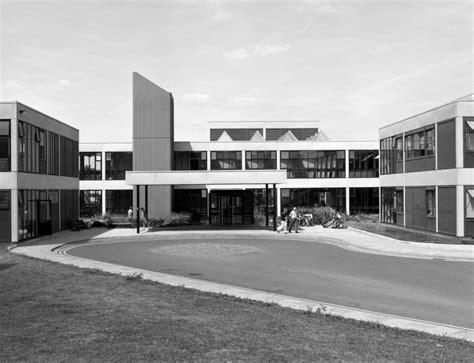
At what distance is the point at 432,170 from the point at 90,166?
111 ft

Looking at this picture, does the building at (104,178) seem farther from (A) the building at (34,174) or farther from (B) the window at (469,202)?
(B) the window at (469,202)

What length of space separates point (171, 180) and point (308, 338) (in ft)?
A: 78.9

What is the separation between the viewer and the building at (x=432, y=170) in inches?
1018

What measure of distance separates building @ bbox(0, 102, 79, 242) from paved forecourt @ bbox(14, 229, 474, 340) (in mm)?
2842

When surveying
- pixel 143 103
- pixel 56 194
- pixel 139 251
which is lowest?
pixel 139 251

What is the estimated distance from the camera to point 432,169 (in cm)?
2909

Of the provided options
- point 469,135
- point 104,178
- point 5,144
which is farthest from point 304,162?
point 5,144

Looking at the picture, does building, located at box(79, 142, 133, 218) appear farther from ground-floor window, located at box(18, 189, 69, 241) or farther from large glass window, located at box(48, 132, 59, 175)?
large glass window, located at box(48, 132, 59, 175)

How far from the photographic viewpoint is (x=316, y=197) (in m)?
50.4

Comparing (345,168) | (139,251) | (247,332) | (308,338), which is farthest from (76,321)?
(345,168)

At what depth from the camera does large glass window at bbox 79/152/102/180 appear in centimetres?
5150

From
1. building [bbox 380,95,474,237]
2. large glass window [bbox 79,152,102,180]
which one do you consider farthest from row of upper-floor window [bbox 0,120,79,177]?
building [bbox 380,95,474,237]

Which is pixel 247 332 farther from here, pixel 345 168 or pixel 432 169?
pixel 345 168

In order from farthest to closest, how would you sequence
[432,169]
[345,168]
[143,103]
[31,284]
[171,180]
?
[345,168], [143,103], [171,180], [432,169], [31,284]
